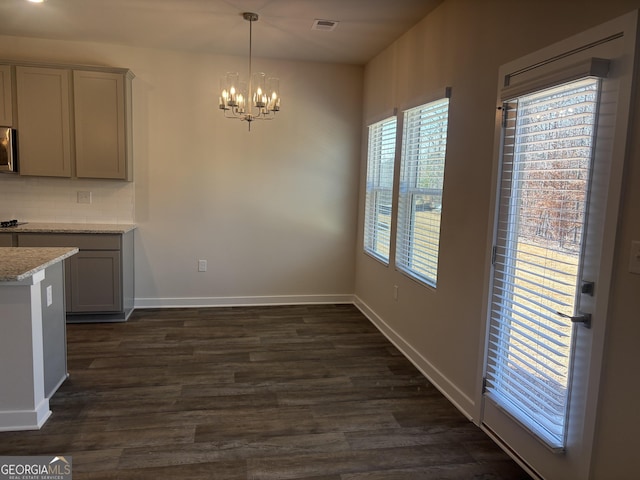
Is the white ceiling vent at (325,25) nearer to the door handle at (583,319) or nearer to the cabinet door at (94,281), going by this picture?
the cabinet door at (94,281)

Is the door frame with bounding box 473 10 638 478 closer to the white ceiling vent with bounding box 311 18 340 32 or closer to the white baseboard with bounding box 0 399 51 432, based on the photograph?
the white ceiling vent with bounding box 311 18 340 32

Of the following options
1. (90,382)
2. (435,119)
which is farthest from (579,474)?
(90,382)

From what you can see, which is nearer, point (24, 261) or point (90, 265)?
point (24, 261)

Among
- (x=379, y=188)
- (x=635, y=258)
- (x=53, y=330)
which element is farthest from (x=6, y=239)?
(x=635, y=258)

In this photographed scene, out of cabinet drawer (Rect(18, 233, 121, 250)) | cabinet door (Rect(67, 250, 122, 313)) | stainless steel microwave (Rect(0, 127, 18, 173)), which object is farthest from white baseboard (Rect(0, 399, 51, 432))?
stainless steel microwave (Rect(0, 127, 18, 173))

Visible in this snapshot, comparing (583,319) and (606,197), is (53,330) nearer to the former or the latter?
(583,319)

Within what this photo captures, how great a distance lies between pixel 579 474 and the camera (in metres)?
1.99

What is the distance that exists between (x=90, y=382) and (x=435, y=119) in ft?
10.2

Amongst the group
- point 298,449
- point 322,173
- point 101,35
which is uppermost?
point 101,35

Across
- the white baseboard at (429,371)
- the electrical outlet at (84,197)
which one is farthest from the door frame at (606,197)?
the electrical outlet at (84,197)

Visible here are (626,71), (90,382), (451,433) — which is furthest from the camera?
(90,382)

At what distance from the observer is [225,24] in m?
3.90

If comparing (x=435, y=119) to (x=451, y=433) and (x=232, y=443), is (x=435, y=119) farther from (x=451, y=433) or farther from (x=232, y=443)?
(x=232, y=443)

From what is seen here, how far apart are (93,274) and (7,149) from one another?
1402 mm
